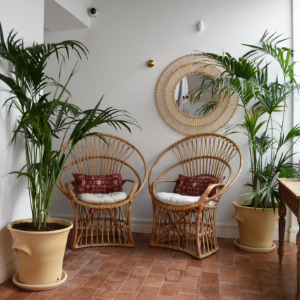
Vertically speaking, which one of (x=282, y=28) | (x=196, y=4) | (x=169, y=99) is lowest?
(x=169, y=99)

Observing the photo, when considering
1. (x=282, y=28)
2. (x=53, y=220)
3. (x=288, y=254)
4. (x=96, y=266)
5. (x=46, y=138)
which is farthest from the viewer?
(x=282, y=28)

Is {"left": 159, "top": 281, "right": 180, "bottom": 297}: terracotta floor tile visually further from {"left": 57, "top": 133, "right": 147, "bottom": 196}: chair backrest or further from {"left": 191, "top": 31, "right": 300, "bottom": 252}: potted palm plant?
{"left": 57, "top": 133, "right": 147, "bottom": 196}: chair backrest

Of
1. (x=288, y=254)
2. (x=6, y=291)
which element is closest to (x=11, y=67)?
(x=6, y=291)

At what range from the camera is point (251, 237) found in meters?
Result: 3.31

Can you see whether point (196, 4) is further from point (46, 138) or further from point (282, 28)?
point (46, 138)

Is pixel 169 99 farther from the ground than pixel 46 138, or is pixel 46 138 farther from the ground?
pixel 169 99

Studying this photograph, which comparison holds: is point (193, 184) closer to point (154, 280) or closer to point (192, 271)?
point (192, 271)

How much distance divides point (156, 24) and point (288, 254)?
2532 millimetres

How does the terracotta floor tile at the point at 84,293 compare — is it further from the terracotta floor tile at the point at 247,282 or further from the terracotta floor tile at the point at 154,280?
the terracotta floor tile at the point at 247,282

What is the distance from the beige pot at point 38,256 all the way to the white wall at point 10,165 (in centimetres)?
16

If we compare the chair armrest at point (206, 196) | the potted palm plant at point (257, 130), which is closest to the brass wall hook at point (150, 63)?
the potted palm plant at point (257, 130)

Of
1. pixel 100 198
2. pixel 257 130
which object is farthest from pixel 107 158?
pixel 257 130

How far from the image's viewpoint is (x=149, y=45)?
3.94 m

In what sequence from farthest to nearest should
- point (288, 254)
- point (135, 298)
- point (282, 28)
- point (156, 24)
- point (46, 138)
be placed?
point (156, 24), point (282, 28), point (288, 254), point (46, 138), point (135, 298)
